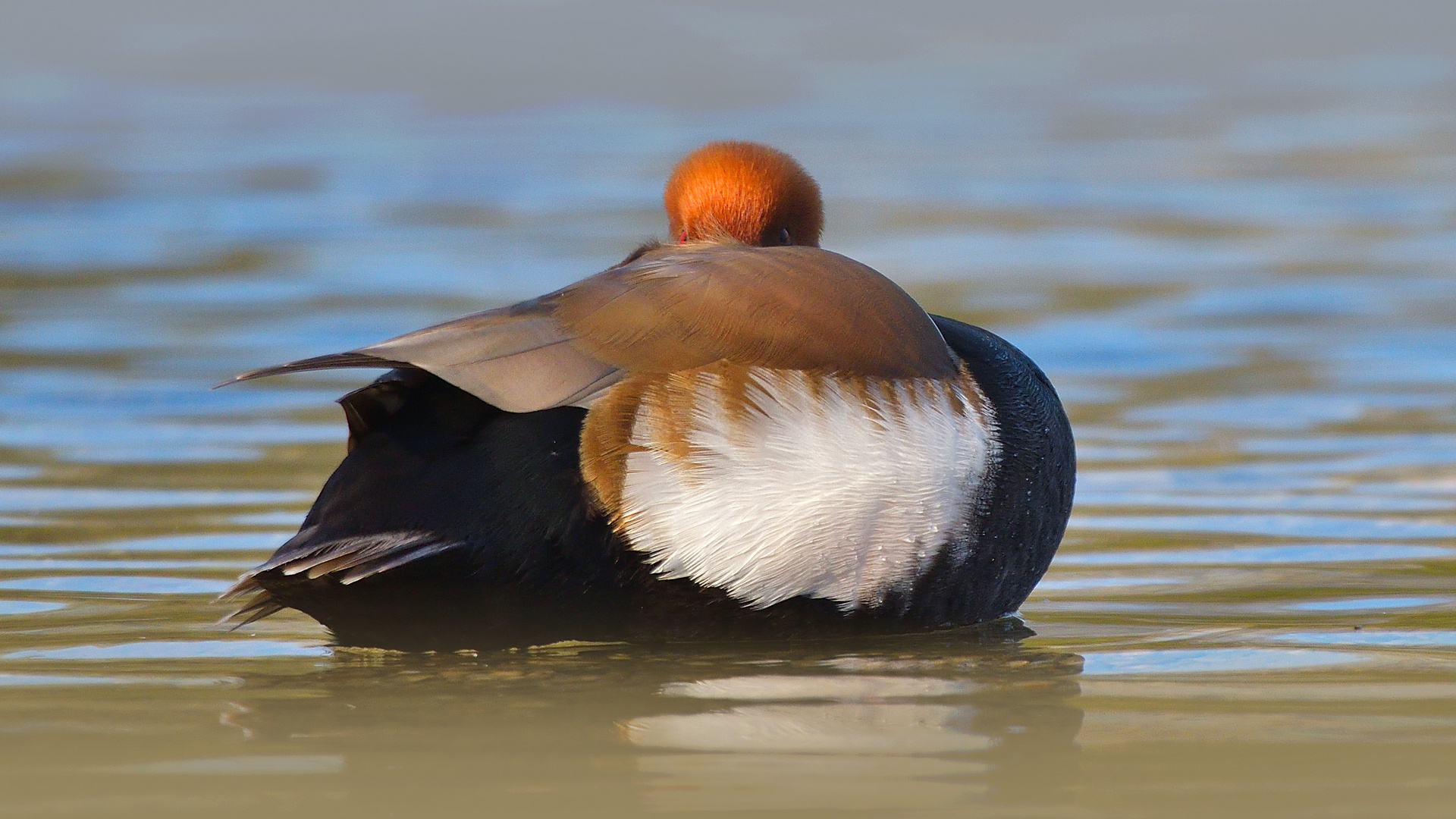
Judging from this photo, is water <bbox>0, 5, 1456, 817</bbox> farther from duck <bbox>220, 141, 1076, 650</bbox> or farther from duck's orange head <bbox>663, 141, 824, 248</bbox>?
duck's orange head <bbox>663, 141, 824, 248</bbox>

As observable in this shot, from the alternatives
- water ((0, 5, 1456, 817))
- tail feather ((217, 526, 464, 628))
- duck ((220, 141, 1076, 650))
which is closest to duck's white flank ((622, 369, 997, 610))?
duck ((220, 141, 1076, 650))

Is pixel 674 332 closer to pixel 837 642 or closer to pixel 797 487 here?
pixel 797 487

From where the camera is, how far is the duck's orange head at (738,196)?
4.11 metres

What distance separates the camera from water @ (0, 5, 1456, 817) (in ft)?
9.44

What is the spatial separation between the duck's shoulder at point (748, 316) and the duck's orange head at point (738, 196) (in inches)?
14.5

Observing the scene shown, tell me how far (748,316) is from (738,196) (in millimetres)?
641

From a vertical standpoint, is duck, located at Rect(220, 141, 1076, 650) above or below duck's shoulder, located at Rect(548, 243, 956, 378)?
below

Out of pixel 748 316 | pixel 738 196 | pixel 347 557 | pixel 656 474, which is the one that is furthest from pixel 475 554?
pixel 738 196

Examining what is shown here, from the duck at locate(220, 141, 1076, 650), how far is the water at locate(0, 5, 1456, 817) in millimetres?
121

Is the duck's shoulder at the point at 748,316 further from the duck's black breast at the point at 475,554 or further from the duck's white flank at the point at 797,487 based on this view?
the duck's black breast at the point at 475,554

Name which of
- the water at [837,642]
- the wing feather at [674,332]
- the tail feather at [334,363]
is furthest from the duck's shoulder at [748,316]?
the water at [837,642]

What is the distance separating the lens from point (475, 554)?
11.1 ft

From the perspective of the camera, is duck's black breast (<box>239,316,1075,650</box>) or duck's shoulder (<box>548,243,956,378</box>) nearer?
duck's black breast (<box>239,316,1075,650</box>)

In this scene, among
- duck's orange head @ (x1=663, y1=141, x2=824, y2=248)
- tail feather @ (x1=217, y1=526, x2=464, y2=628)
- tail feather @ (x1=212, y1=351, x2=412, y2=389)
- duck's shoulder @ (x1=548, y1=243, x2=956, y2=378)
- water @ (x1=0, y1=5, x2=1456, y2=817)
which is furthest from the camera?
duck's orange head @ (x1=663, y1=141, x2=824, y2=248)
